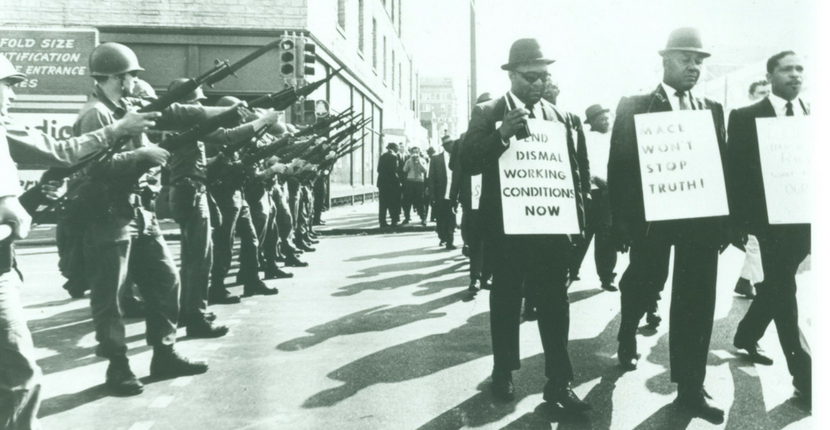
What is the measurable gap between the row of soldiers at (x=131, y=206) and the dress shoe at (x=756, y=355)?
3.69 metres

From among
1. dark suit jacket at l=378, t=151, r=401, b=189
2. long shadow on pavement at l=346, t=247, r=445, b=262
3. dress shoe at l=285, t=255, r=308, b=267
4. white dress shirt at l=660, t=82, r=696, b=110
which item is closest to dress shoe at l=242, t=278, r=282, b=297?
dress shoe at l=285, t=255, r=308, b=267

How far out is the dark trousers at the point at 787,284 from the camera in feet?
14.8

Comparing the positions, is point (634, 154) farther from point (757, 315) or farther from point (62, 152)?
point (62, 152)

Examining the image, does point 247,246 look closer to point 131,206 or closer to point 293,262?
point 293,262

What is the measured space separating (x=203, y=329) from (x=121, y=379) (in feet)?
5.29

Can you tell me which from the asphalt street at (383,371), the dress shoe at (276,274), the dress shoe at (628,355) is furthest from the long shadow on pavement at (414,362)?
the dress shoe at (276,274)

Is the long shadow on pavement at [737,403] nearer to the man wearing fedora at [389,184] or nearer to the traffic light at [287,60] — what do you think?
the traffic light at [287,60]

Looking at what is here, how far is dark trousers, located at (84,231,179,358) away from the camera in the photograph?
4.84 metres

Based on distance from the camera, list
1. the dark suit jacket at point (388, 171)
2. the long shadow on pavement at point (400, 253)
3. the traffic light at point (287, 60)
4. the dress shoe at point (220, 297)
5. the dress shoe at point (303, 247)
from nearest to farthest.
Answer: the dress shoe at point (220, 297) → the long shadow on pavement at point (400, 253) → the dress shoe at point (303, 247) → the traffic light at point (287, 60) → the dark suit jacket at point (388, 171)

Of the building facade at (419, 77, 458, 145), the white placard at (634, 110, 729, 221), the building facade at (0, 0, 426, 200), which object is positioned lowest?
the white placard at (634, 110, 729, 221)

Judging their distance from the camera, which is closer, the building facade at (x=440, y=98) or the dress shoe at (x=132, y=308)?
the dress shoe at (x=132, y=308)

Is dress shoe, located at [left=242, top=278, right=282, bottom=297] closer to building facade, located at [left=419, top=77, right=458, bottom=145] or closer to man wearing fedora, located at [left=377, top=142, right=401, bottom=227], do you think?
man wearing fedora, located at [left=377, top=142, right=401, bottom=227]

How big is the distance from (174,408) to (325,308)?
3.37 meters

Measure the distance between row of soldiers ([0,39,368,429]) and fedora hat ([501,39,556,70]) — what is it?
6.72ft
